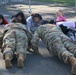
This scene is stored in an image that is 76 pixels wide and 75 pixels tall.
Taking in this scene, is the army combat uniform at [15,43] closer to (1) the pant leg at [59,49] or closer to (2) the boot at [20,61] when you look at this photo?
(2) the boot at [20,61]

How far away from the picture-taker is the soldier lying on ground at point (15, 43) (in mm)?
6332

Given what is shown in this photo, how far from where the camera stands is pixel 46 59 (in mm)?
7090

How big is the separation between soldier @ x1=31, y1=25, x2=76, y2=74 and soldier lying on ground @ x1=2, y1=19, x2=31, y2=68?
1.08 ft

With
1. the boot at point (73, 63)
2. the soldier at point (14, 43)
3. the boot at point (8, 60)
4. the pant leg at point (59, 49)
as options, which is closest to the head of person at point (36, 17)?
the soldier at point (14, 43)

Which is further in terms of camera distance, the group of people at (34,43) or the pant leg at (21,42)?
the pant leg at (21,42)

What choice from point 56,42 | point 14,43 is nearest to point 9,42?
point 14,43

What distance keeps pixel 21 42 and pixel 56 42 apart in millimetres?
797

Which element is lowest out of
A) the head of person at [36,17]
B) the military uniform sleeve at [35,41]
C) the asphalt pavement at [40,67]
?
the asphalt pavement at [40,67]

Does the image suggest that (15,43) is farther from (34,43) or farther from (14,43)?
(34,43)

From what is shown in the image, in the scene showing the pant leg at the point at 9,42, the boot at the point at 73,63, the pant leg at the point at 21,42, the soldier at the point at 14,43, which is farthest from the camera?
the pant leg at the point at 21,42

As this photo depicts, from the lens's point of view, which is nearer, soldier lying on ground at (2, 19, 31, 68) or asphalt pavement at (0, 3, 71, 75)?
asphalt pavement at (0, 3, 71, 75)

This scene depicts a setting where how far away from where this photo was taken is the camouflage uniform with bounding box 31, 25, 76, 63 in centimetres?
631

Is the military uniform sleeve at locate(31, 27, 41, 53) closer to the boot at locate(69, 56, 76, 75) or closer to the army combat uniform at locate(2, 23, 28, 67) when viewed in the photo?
the army combat uniform at locate(2, 23, 28, 67)

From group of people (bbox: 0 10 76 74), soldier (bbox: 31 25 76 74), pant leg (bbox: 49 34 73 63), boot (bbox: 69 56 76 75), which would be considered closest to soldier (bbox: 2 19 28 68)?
group of people (bbox: 0 10 76 74)
